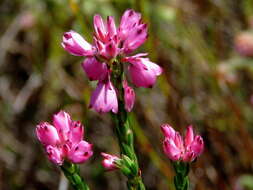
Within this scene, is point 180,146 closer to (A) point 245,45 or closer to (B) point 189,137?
(B) point 189,137

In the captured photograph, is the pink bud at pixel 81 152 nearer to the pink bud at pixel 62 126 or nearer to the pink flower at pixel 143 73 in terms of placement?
the pink bud at pixel 62 126

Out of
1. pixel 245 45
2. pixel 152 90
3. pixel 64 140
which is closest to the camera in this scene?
pixel 64 140

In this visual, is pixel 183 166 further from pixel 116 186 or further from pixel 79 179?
pixel 116 186

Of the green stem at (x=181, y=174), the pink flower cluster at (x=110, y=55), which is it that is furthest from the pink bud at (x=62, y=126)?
the green stem at (x=181, y=174)

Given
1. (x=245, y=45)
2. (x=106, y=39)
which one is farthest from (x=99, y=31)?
(x=245, y=45)

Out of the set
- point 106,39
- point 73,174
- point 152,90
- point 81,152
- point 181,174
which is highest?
point 106,39
